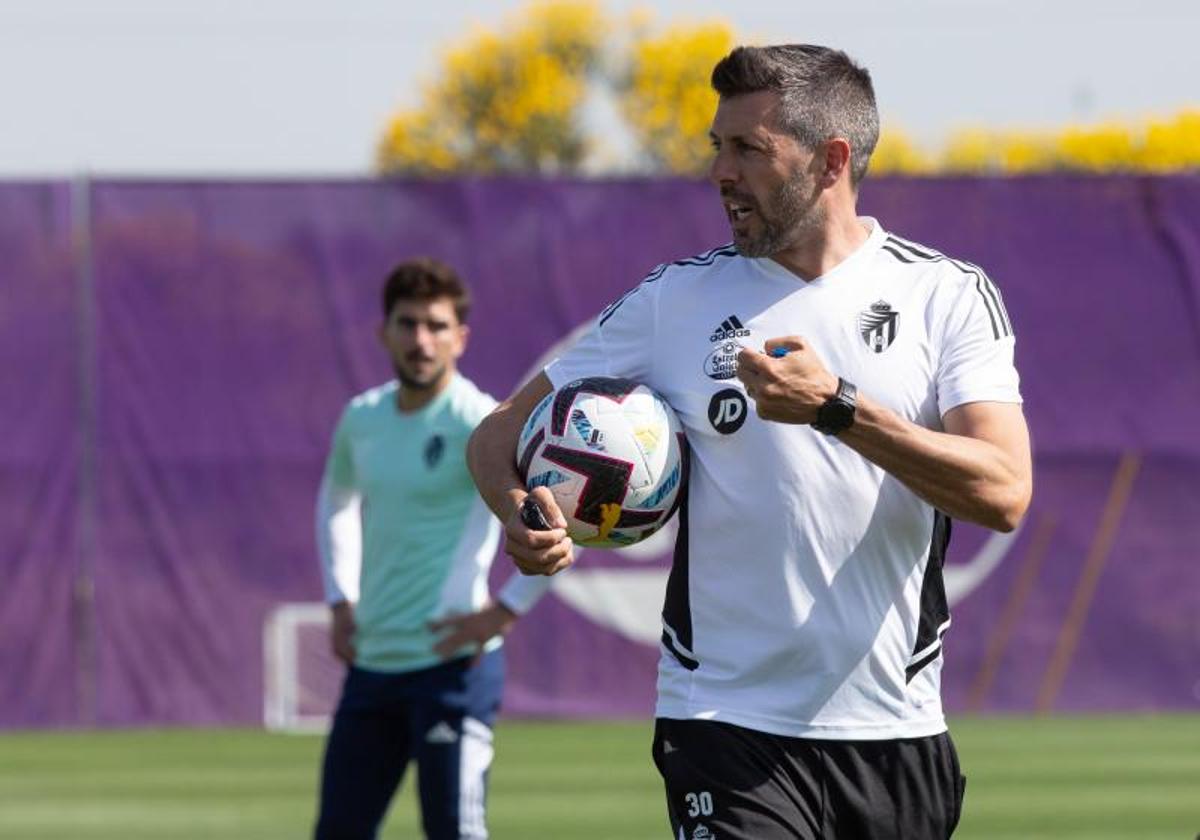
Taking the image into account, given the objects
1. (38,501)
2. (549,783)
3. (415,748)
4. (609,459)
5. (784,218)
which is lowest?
(549,783)

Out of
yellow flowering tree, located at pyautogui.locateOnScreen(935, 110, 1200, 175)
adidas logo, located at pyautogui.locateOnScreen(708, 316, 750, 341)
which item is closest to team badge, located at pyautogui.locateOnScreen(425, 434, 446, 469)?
adidas logo, located at pyautogui.locateOnScreen(708, 316, 750, 341)

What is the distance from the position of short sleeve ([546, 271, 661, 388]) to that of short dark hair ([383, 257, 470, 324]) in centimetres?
320

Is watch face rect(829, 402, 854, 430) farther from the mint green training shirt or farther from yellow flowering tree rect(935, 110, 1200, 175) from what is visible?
yellow flowering tree rect(935, 110, 1200, 175)

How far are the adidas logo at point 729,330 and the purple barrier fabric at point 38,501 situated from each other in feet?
34.2

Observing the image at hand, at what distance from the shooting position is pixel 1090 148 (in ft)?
189

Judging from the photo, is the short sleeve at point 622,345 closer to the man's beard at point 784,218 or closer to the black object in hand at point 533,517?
the man's beard at point 784,218

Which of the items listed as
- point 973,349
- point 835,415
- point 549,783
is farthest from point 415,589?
point 549,783

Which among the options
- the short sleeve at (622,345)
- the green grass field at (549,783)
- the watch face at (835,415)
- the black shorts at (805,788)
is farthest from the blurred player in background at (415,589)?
the watch face at (835,415)

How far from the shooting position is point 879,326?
4.96m

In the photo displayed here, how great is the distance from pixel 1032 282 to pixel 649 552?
3.01 m

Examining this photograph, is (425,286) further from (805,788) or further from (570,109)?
(570,109)

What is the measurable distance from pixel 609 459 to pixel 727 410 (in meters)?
0.27

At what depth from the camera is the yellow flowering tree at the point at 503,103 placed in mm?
56438

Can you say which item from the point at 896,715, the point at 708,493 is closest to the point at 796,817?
the point at 896,715
